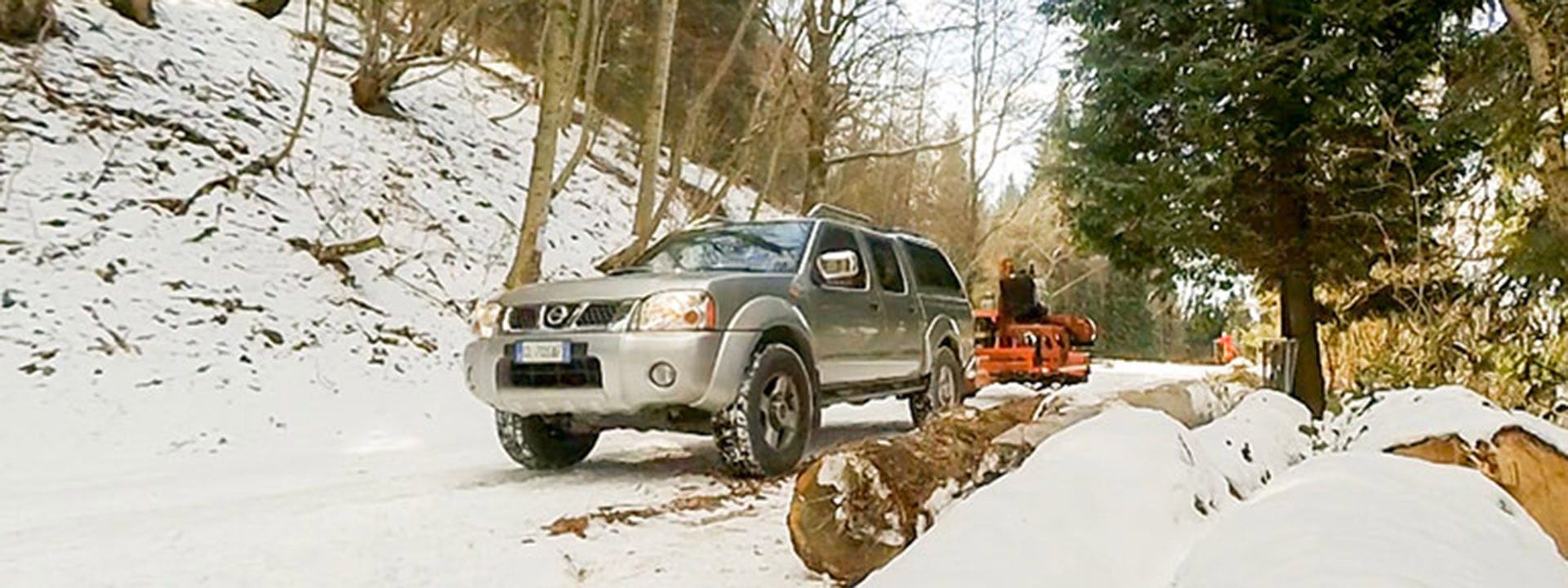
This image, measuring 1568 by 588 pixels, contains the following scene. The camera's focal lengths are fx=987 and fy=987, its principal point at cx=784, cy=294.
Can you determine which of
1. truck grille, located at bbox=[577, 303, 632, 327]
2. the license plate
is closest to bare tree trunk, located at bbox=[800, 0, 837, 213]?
truck grille, located at bbox=[577, 303, 632, 327]

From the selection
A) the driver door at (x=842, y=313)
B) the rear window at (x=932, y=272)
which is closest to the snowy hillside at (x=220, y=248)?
the driver door at (x=842, y=313)

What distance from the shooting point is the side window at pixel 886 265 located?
272 inches

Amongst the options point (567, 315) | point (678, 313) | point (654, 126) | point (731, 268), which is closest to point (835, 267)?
point (731, 268)

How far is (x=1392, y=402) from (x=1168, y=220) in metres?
5.13

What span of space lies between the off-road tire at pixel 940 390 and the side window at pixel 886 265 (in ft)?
2.31

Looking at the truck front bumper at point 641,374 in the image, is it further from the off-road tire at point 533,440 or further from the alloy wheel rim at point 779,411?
the off-road tire at point 533,440

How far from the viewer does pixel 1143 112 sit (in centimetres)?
933

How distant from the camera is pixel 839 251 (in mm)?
6367

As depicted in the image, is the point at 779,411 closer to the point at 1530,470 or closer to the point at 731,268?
the point at 731,268

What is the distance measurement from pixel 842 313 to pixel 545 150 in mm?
4324

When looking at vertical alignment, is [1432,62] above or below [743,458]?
above

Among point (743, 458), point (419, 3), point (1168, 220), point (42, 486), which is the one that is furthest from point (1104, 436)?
point (419, 3)

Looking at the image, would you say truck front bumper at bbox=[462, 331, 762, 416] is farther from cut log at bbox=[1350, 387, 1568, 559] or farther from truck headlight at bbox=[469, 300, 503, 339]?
cut log at bbox=[1350, 387, 1568, 559]

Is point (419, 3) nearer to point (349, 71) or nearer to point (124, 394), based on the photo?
point (349, 71)
